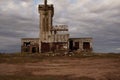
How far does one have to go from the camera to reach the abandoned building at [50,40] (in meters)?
60.5

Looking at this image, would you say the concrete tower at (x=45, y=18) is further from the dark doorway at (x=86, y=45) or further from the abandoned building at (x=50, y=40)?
the dark doorway at (x=86, y=45)

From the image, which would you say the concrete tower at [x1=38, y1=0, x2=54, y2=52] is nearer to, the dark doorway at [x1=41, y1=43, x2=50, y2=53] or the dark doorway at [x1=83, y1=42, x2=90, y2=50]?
the dark doorway at [x1=41, y1=43, x2=50, y2=53]

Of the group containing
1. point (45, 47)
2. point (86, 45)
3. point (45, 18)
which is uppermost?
point (45, 18)

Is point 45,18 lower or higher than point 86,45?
higher

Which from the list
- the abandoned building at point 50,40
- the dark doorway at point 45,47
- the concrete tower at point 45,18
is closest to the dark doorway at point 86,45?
the abandoned building at point 50,40

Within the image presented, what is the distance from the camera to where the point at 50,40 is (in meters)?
61.8

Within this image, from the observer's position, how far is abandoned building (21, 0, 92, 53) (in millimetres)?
60531

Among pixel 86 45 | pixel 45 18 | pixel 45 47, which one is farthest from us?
pixel 45 18

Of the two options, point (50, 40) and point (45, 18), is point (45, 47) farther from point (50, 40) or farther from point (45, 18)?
point (45, 18)

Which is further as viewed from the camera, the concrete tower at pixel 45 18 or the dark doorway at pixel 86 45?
the concrete tower at pixel 45 18

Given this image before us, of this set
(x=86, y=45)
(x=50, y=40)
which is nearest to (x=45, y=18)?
(x=50, y=40)

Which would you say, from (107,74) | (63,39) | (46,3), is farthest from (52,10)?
(107,74)

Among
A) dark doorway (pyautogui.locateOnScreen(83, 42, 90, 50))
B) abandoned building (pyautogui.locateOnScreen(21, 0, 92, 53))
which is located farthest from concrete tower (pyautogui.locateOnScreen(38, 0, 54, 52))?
dark doorway (pyautogui.locateOnScreen(83, 42, 90, 50))

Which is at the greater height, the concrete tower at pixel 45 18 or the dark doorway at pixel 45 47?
the concrete tower at pixel 45 18
